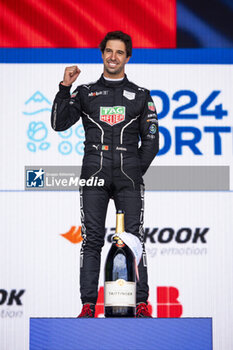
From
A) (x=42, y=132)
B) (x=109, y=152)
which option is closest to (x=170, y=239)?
(x=42, y=132)

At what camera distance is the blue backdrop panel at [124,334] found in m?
1.75

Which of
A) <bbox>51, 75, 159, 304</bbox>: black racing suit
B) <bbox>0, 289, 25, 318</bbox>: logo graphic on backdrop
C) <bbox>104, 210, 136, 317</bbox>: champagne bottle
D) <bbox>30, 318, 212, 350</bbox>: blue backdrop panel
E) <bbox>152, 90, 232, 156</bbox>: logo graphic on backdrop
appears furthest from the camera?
<bbox>152, 90, 232, 156</bbox>: logo graphic on backdrop

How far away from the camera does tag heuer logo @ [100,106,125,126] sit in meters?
2.70

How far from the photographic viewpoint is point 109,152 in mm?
2680

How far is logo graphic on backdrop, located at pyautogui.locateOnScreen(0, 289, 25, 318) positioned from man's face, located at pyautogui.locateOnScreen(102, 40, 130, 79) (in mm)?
1569

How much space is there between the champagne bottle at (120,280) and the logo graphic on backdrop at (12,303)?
1428 mm

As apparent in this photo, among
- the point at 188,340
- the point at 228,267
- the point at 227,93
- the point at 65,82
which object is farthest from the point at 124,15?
the point at 188,340

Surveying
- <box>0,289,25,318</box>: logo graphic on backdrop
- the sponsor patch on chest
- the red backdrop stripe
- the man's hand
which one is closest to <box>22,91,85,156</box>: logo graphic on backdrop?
the red backdrop stripe

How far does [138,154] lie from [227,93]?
1.28 meters

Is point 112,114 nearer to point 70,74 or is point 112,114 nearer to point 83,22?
point 70,74

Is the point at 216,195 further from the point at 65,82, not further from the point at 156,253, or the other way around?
the point at 65,82

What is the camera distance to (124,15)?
12.6 ft

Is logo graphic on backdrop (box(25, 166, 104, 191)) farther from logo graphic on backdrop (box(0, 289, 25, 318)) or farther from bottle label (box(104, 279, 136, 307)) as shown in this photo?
bottle label (box(104, 279, 136, 307))

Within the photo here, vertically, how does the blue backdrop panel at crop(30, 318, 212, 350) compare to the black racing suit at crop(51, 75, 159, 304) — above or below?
below
